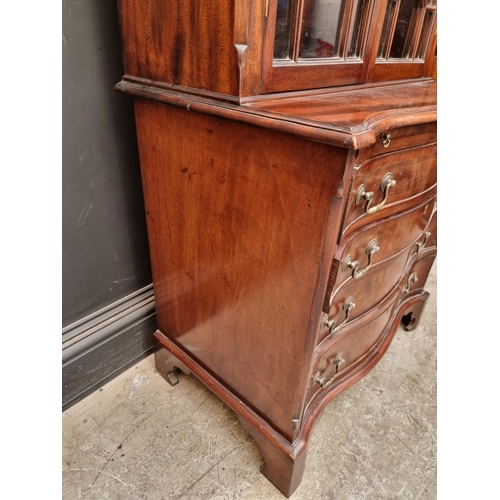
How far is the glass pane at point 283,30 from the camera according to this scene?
808mm

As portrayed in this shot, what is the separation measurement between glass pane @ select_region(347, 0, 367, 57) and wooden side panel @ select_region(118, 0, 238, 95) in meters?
Result: 0.42

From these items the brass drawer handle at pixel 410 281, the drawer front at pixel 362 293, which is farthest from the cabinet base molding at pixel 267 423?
the drawer front at pixel 362 293

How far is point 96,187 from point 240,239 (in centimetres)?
54

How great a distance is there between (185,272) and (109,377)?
2.00 ft


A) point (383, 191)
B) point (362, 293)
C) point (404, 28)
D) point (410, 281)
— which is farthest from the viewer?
point (410, 281)

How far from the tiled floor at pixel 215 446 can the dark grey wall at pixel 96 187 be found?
161 mm

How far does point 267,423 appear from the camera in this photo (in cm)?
112

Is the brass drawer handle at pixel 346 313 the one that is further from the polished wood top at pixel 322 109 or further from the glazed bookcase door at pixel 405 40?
the glazed bookcase door at pixel 405 40

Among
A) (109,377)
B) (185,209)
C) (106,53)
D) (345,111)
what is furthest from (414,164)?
(109,377)

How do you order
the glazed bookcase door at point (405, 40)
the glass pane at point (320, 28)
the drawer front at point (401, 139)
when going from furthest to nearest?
the glazed bookcase door at point (405, 40) < the glass pane at point (320, 28) < the drawer front at point (401, 139)

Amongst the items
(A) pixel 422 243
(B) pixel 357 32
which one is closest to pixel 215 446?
(A) pixel 422 243

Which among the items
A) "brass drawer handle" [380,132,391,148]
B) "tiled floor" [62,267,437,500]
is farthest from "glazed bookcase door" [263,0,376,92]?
"tiled floor" [62,267,437,500]

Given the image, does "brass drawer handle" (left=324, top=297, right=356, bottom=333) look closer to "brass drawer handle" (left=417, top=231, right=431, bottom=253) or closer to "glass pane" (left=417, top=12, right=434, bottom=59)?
"brass drawer handle" (left=417, top=231, right=431, bottom=253)

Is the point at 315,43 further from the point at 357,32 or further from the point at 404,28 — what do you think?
the point at 404,28
